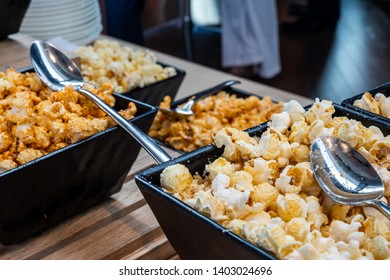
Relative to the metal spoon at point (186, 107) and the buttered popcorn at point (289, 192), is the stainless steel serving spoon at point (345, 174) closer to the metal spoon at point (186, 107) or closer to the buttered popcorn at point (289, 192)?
the buttered popcorn at point (289, 192)

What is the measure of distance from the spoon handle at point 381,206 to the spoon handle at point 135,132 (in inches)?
11.3

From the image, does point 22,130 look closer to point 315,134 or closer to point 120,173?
point 120,173

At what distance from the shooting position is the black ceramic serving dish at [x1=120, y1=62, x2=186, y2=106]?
1.33m

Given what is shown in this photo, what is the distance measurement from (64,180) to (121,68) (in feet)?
1.67

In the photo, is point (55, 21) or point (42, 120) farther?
point (55, 21)

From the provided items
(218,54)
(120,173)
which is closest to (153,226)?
(120,173)

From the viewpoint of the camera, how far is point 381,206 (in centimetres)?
68

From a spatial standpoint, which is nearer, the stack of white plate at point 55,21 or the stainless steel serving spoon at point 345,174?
the stainless steel serving spoon at point 345,174

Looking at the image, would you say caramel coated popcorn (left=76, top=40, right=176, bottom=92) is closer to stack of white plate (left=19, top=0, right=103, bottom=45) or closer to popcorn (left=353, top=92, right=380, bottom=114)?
stack of white plate (left=19, top=0, right=103, bottom=45)

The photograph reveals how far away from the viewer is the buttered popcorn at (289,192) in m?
0.63

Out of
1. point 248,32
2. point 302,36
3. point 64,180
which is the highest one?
point 64,180

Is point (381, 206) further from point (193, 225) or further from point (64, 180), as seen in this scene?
point (64, 180)

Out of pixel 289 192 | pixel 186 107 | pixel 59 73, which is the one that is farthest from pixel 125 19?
pixel 289 192

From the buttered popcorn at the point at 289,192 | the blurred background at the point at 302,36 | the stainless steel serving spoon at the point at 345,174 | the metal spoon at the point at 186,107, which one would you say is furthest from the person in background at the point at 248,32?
the stainless steel serving spoon at the point at 345,174
